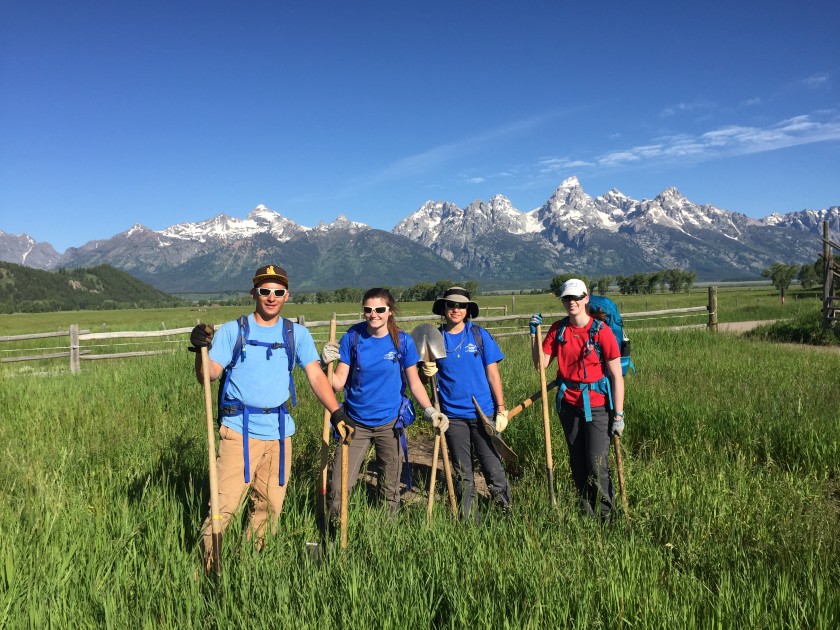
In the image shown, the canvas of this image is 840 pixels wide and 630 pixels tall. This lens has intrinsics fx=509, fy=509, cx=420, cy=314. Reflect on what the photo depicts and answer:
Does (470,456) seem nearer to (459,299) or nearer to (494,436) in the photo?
(494,436)

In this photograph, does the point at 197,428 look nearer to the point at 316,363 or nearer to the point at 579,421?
the point at 316,363

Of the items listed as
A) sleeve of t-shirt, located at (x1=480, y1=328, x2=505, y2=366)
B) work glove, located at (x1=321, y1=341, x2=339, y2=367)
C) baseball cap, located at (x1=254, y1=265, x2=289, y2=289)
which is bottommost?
sleeve of t-shirt, located at (x1=480, y1=328, x2=505, y2=366)

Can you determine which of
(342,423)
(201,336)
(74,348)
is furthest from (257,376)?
(74,348)

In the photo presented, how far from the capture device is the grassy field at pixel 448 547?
2.32 m

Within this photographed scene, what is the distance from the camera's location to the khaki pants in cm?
311

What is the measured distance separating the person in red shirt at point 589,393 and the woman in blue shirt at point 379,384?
111 centimetres

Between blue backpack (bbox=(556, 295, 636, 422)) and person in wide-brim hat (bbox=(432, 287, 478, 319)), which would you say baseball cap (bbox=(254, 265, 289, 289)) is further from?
blue backpack (bbox=(556, 295, 636, 422))

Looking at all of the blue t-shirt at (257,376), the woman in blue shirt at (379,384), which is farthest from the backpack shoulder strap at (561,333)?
the blue t-shirt at (257,376)

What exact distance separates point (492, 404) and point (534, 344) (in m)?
0.63

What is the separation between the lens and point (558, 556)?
2744 mm

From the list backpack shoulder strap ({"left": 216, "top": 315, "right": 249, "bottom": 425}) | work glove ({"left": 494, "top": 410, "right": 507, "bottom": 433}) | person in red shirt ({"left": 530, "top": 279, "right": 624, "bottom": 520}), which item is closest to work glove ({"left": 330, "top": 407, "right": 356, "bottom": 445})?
backpack shoulder strap ({"left": 216, "top": 315, "right": 249, "bottom": 425})

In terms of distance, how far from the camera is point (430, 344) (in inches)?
163

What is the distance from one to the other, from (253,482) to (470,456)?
5.77 feet

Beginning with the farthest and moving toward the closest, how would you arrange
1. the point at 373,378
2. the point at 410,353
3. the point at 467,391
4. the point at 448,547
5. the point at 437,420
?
the point at 467,391 < the point at 410,353 < the point at 373,378 < the point at 437,420 < the point at 448,547
